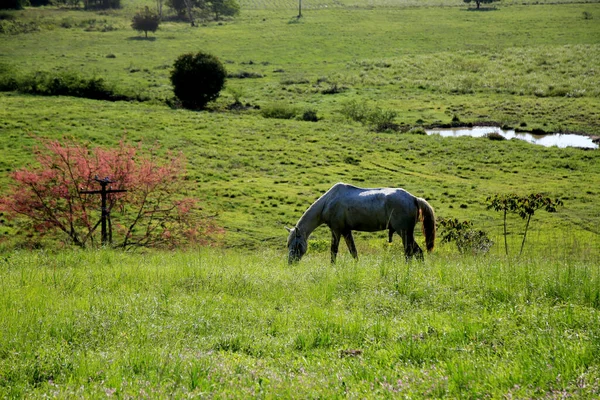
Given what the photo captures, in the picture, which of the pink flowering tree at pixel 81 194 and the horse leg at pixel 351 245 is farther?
the pink flowering tree at pixel 81 194

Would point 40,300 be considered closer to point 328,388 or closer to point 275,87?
point 328,388

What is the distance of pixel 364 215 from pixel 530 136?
45418 millimetres

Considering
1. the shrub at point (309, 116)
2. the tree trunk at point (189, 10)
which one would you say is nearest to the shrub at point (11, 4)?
the tree trunk at point (189, 10)

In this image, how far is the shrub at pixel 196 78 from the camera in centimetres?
6291

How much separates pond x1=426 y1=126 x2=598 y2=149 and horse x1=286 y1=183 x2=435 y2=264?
1615 inches

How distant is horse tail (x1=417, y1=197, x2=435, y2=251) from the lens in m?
16.4

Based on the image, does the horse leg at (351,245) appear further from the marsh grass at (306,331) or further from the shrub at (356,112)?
the shrub at (356,112)

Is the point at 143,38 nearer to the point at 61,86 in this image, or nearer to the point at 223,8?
the point at 223,8

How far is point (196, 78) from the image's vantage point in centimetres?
6328

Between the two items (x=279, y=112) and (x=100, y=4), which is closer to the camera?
(x=279, y=112)

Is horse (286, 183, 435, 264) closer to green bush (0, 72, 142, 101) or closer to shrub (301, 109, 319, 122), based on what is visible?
shrub (301, 109, 319, 122)

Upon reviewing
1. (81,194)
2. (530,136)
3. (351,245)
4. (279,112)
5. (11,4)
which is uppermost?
(11,4)

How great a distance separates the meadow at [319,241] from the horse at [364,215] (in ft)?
3.75

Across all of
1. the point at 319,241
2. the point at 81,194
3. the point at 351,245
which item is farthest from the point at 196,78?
the point at 351,245
